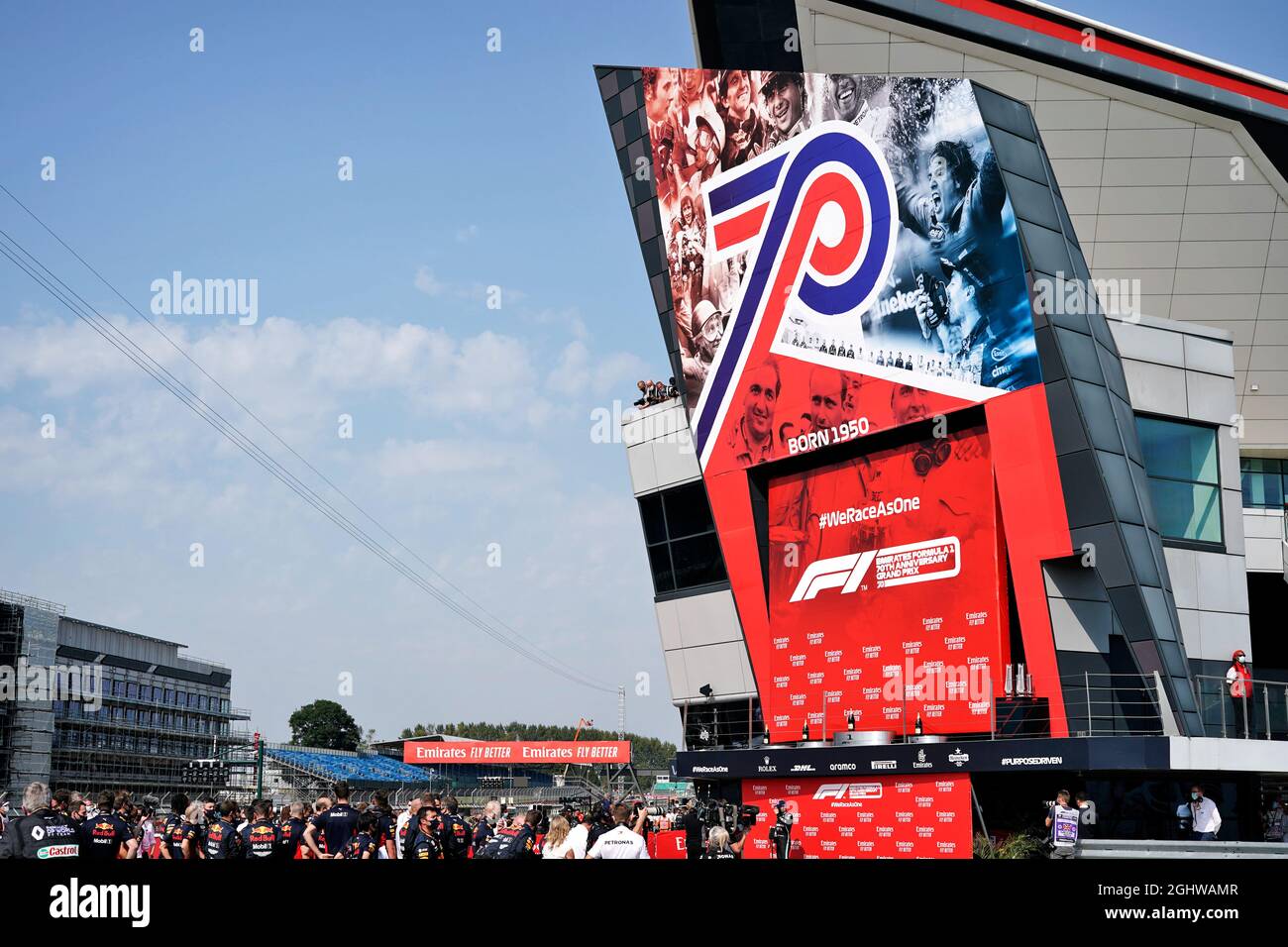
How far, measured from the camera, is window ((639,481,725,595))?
1318 inches

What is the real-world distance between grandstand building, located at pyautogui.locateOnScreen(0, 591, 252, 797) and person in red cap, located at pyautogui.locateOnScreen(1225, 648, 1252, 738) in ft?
162

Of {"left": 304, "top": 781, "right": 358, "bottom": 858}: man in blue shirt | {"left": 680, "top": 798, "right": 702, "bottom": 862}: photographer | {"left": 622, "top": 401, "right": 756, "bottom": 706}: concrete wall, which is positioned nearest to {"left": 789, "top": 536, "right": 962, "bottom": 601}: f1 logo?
{"left": 622, "top": 401, "right": 756, "bottom": 706}: concrete wall

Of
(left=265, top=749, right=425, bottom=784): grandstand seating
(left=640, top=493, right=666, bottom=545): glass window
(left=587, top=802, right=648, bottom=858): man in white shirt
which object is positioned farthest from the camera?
(left=265, top=749, right=425, bottom=784): grandstand seating

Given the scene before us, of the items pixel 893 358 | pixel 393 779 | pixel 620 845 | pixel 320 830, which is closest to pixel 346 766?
pixel 393 779

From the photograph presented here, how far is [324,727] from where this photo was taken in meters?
160

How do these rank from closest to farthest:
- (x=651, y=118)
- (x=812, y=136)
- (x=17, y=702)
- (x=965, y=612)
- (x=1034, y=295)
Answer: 1. (x=1034, y=295)
2. (x=965, y=612)
3. (x=812, y=136)
4. (x=651, y=118)
5. (x=17, y=702)

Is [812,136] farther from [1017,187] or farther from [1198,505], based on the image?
[1198,505]

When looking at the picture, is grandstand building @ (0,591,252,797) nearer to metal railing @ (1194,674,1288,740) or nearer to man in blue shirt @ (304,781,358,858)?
man in blue shirt @ (304,781,358,858)

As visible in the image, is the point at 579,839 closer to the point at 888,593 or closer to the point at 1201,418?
the point at 888,593
